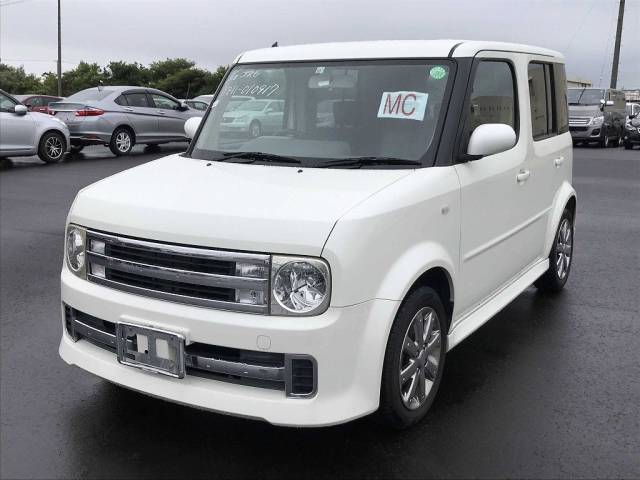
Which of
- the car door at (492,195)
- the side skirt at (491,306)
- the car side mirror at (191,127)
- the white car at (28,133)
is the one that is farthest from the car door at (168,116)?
the car door at (492,195)

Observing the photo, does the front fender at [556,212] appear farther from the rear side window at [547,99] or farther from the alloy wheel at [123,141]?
the alloy wheel at [123,141]

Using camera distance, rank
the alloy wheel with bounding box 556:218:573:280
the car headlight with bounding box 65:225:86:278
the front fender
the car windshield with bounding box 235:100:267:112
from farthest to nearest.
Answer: the alloy wheel with bounding box 556:218:573:280
the front fender
the car windshield with bounding box 235:100:267:112
the car headlight with bounding box 65:225:86:278

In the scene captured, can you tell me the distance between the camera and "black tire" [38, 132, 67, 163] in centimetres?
1514

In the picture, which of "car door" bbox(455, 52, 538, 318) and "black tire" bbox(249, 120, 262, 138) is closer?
"car door" bbox(455, 52, 538, 318)

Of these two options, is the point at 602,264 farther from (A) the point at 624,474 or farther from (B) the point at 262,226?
(B) the point at 262,226

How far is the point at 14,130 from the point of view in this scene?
14.5 m

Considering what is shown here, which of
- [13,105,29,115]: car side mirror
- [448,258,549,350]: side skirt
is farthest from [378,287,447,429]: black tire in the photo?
[13,105,29,115]: car side mirror

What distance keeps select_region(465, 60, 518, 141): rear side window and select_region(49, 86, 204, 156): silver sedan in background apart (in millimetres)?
13678

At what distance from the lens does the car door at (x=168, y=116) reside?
18.0 m

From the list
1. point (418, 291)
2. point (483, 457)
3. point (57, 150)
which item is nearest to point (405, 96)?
point (418, 291)

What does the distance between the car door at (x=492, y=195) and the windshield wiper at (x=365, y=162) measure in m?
0.31

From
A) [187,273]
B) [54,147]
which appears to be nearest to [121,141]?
[54,147]

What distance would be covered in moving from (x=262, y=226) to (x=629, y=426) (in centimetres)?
211

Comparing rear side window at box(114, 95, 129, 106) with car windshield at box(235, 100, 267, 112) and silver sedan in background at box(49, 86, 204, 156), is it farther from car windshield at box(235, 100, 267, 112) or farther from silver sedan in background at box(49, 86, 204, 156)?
car windshield at box(235, 100, 267, 112)
